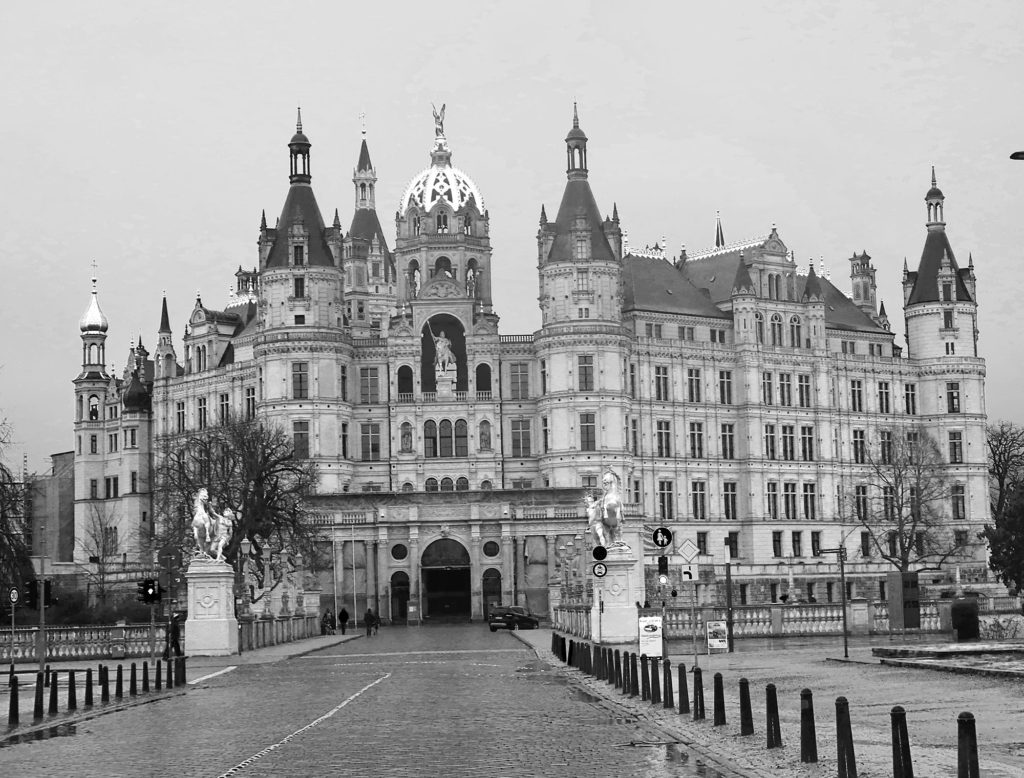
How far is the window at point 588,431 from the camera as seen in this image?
114 meters

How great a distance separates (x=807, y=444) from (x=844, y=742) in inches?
4293

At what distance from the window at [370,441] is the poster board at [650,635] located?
78.2 metres

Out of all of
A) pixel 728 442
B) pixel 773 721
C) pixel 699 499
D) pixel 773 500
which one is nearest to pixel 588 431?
pixel 699 499

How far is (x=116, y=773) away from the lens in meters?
20.8

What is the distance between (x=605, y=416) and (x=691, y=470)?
33.8ft

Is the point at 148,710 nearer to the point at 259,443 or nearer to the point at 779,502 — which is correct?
the point at 259,443

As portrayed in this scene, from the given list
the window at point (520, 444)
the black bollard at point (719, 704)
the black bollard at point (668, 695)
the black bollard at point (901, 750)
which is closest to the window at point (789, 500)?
the window at point (520, 444)

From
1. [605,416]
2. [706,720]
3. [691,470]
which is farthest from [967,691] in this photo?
[691,470]

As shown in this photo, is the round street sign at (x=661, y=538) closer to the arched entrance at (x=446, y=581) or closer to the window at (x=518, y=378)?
the arched entrance at (x=446, y=581)

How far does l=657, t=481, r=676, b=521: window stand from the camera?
119375mm

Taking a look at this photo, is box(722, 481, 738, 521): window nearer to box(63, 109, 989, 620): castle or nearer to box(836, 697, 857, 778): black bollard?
box(63, 109, 989, 620): castle

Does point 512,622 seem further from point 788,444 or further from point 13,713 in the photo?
point 13,713

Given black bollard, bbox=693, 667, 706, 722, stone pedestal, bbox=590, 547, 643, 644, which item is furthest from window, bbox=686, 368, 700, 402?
black bollard, bbox=693, 667, 706, 722

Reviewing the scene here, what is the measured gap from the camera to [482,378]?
392 feet
